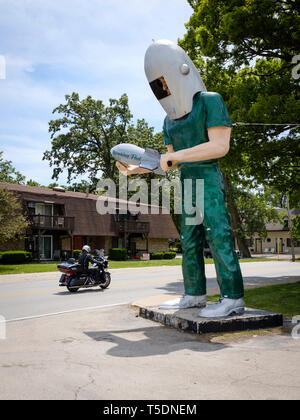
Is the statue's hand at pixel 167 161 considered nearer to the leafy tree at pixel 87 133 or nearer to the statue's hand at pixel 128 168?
the statue's hand at pixel 128 168

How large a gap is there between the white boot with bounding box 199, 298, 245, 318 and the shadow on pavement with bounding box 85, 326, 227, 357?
422 mm

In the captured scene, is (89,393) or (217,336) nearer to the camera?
(89,393)

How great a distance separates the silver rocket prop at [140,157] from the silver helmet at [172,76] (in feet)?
2.31

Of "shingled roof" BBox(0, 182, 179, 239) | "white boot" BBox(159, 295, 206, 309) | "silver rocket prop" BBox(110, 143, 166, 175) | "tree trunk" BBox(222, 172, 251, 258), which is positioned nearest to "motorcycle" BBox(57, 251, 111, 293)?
"white boot" BBox(159, 295, 206, 309)

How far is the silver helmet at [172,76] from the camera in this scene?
600 cm

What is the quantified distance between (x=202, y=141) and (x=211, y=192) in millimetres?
776

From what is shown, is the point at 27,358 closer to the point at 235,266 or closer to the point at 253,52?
the point at 235,266

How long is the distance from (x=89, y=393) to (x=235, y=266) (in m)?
3.23

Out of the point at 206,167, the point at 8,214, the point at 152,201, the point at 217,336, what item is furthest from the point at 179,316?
the point at 152,201

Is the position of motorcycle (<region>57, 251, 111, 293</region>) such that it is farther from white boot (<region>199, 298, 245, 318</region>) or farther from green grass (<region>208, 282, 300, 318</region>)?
white boot (<region>199, 298, 245, 318</region>)

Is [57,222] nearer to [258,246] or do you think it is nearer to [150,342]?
[150,342]

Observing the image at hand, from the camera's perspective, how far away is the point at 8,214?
71.5 ft

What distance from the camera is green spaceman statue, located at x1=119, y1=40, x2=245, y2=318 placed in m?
5.88

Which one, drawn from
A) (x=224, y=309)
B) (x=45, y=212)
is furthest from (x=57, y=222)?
(x=224, y=309)
